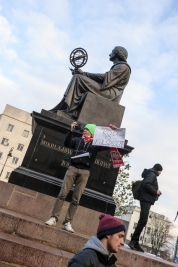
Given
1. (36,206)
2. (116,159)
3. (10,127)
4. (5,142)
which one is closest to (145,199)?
(116,159)

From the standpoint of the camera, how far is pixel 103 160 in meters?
6.74

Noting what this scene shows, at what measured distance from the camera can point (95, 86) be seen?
7.80 m

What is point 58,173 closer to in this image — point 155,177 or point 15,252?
point 155,177

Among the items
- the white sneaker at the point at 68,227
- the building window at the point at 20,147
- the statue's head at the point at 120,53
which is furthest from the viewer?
the building window at the point at 20,147

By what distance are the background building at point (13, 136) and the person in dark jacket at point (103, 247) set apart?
45991 mm

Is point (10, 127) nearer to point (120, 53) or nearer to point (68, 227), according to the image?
point (120, 53)

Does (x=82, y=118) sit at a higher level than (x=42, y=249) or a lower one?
higher

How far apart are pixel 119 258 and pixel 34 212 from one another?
7.00 feet

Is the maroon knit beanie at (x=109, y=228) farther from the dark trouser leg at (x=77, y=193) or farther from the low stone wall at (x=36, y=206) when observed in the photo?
the low stone wall at (x=36, y=206)

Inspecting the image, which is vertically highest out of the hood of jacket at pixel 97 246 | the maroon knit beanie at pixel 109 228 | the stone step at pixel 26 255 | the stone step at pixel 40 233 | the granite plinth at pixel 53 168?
the granite plinth at pixel 53 168

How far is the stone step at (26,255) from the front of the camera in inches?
132

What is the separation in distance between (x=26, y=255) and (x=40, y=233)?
2.38 ft

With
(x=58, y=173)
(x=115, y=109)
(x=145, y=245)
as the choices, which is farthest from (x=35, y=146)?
(x=145, y=245)

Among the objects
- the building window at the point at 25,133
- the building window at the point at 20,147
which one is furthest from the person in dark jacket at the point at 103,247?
the building window at the point at 25,133
